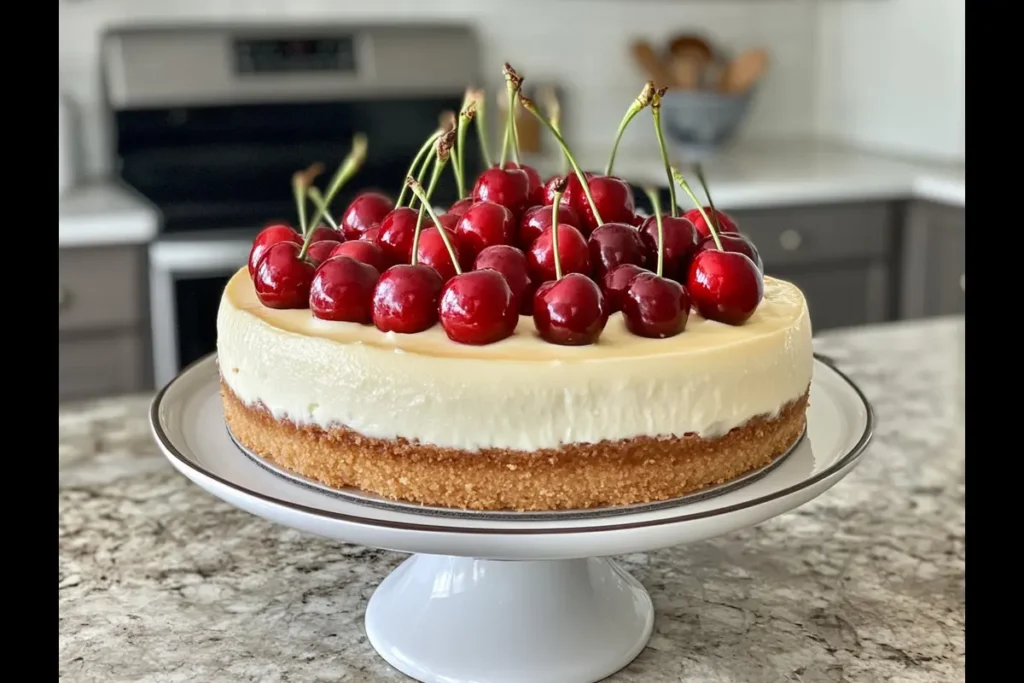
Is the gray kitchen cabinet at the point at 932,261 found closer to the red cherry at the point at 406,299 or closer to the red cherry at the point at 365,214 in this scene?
the red cherry at the point at 365,214

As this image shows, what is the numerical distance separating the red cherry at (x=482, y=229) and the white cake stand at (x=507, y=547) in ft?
0.78

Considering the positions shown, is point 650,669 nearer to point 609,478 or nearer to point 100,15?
point 609,478

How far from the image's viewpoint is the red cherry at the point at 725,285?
91cm

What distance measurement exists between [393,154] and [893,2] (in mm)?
1558

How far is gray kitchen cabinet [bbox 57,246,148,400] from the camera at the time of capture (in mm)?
2342

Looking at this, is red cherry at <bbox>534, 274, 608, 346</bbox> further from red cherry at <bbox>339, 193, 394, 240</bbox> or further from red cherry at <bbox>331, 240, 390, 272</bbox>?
red cherry at <bbox>339, 193, 394, 240</bbox>

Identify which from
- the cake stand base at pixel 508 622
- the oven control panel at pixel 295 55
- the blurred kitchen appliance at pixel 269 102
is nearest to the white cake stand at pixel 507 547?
the cake stand base at pixel 508 622

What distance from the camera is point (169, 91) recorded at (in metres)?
2.77

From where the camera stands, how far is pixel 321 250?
1.00 metres

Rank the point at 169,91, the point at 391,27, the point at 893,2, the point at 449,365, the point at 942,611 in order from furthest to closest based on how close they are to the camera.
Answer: the point at 893,2
the point at 391,27
the point at 169,91
the point at 942,611
the point at 449,365

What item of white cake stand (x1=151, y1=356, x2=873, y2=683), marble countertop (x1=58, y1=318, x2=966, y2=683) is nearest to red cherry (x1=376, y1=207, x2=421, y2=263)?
white cake stand (x1=151, y1=356, x2=873, y2=683)

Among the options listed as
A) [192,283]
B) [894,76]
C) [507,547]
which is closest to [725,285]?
[507,547]

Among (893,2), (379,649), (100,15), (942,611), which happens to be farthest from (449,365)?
(893,2)

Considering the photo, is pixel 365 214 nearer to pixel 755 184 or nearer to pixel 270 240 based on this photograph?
pixel 270 240
